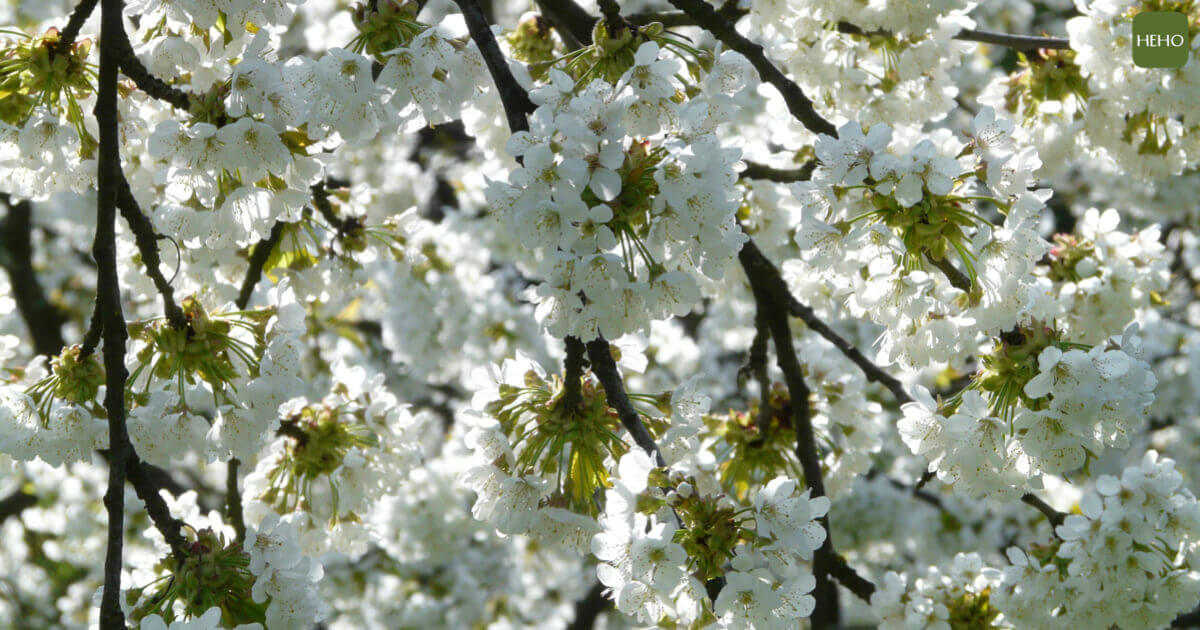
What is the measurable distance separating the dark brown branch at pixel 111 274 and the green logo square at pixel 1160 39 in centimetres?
257

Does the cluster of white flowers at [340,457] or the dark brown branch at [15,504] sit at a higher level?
the dark brown branch at [15,504]

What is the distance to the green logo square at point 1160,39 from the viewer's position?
278 centimetres

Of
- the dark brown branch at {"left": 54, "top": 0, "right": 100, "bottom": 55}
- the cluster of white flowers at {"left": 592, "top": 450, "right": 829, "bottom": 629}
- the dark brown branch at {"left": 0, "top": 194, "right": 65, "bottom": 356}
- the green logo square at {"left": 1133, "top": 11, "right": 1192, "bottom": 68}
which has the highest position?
the dark brown branch at {"left": 0, "top": 194, "right": 65, "bottom": 356}

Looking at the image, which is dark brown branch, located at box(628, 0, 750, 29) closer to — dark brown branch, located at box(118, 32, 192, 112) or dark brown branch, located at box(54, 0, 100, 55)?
dark brown branch, located at box(118, 32, 192, 112)

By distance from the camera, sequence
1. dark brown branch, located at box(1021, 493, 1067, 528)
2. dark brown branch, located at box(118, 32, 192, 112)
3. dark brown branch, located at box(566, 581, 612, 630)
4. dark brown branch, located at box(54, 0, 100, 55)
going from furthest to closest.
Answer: dark brown branch, located at box(566, 581, 612, 630) → dark brown branch, located at box(1021, 493, 1067, 528) → dark brown branch, located at box(54, 0, 100, 55) → dark brown branch, located at box(118, 32, 192, 112)

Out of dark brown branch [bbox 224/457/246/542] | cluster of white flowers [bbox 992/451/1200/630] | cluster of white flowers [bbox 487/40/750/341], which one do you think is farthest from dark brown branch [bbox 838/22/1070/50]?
dark brown branch [bbox 224/457/246/542]

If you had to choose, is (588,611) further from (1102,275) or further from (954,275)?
(954,275)

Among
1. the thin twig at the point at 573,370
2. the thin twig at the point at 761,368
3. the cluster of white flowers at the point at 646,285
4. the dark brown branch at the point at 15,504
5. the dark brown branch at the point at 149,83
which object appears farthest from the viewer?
the dark brown branch at the point at 15,504

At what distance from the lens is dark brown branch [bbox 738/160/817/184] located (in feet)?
9.61

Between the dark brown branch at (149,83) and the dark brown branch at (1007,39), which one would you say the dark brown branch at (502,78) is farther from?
the dark brown branch at (1007,39)

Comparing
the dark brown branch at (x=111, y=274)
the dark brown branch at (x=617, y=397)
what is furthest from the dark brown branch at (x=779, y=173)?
the dark brown branch at (x=111, y=274)

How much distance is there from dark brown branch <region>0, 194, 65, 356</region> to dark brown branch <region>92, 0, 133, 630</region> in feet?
14.9

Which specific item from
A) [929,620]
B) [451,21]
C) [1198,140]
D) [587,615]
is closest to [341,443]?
[451,21]

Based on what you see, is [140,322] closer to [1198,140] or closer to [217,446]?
[217,446]
